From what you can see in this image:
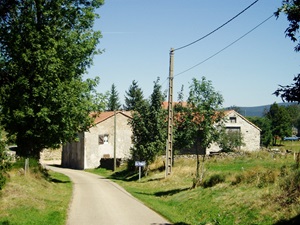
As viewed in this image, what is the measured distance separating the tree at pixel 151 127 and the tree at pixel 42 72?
24.2 ft

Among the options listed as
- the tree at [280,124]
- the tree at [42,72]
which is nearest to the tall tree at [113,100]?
the tree at [280,124]

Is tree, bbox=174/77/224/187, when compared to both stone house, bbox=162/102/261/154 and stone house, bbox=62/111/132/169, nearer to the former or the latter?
stone house, bbox=62/111/132/169

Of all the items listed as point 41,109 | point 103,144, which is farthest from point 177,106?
point 103,144

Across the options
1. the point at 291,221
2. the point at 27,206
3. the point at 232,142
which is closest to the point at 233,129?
the point at 232,142

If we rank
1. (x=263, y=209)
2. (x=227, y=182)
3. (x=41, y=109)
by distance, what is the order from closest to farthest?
(x=263, y=209) → (x=227, y=182) → (x=41, y=109)

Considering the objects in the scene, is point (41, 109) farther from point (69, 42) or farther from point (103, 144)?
point (103, 144)

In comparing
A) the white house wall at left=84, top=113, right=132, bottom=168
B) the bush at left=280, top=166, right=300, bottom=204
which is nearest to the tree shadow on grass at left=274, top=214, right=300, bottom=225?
the bush at left=280, top=166, right=300, bottom=204

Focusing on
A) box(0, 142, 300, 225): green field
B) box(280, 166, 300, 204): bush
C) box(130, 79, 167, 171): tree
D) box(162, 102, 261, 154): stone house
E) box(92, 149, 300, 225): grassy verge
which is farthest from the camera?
box(162, 102, 261, 154): stone house

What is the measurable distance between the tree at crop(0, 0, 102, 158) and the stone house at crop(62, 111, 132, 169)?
21.3 m

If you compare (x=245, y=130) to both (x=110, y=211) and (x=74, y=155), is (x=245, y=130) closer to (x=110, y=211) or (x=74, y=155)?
(x=74, y=155)

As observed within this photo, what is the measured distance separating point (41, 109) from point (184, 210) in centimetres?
1292

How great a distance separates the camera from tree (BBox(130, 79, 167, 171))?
3347 centimetres

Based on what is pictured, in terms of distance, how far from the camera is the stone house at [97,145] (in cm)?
5031

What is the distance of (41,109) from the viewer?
25.1 meters
